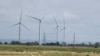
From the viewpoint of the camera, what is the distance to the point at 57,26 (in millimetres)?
120375

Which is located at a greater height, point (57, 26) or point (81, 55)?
point (57, 26)

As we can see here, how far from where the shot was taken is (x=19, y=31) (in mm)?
96500

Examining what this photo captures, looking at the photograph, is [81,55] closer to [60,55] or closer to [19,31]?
[60,55]

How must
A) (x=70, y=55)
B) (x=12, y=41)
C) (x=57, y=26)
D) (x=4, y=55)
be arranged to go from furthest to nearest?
(x=12, y=41), (x=57, y=26), (x=70, y=55), (x=4, y=55)

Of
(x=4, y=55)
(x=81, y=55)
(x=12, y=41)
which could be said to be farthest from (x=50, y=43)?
(x=4, y=55)

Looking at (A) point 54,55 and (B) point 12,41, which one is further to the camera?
(B) point 12,41

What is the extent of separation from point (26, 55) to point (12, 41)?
325 feet

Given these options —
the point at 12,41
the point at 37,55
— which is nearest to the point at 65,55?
the point at 37,55

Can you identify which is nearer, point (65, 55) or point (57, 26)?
point (65, 55)

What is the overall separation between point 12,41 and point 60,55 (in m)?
96.6

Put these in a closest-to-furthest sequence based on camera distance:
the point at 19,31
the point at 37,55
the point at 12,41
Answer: the point at 37,55 → the point at 19,31 → the point at 12,41

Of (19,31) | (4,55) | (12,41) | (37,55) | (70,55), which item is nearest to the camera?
(4,55)

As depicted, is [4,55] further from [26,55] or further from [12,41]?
[12,41]

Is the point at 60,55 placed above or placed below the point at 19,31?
below
